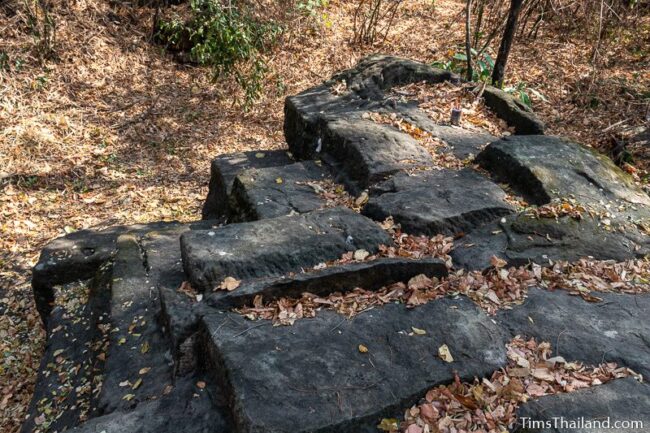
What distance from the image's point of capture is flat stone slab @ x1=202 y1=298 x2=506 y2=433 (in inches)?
88.7

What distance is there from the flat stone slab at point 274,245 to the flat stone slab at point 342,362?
395mm

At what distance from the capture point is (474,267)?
3.49 metres

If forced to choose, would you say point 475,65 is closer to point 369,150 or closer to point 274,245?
point 369,150

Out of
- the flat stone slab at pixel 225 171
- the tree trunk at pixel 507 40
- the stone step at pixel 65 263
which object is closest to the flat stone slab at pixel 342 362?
the stone step at pixel 65 263

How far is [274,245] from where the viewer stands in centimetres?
329

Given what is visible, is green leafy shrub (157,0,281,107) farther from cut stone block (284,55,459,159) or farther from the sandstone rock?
the sandstone rock

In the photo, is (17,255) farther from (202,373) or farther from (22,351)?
(202,373)

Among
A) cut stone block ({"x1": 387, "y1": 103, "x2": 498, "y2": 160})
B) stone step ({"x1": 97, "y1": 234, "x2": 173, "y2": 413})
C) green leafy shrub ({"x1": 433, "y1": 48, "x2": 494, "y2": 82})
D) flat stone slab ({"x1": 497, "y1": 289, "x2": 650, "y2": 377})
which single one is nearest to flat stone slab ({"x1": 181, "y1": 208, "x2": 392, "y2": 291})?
stone step ({"x1": 97, "y1": 234, "x2": 173, "y2": 413})

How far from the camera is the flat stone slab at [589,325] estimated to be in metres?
2.79

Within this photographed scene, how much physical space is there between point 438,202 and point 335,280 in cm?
133

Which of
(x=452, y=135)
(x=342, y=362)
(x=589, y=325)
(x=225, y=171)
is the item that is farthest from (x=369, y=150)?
(x=342, y=362)

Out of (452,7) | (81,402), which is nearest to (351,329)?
(81,402)

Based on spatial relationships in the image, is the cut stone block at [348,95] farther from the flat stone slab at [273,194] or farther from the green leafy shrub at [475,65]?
the green leafy shrub at [475,65]

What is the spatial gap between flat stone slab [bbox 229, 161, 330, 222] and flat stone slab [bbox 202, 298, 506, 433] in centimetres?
145
